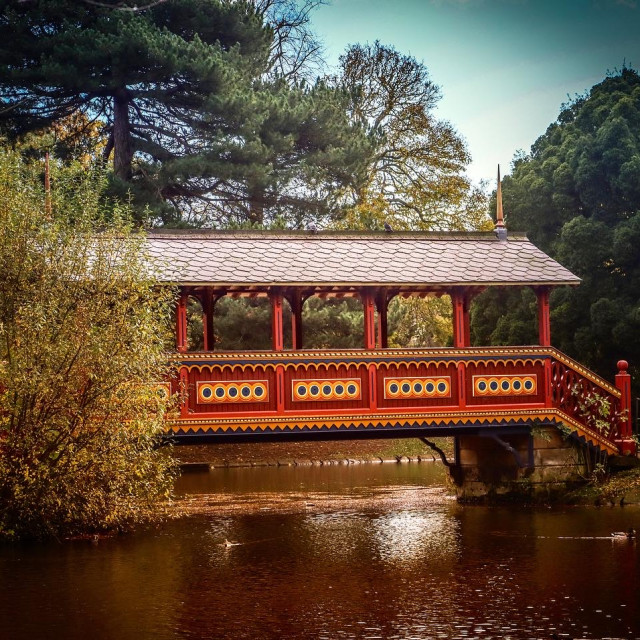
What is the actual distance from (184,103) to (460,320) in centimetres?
1825

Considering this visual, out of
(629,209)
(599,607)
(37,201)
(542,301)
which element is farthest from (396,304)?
(599,607)

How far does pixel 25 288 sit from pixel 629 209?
2298 centimetres

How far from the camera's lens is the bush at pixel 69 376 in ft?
58.5

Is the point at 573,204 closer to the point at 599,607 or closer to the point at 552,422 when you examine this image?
the point at 552,422

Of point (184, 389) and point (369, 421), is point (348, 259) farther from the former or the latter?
point (184, 389)

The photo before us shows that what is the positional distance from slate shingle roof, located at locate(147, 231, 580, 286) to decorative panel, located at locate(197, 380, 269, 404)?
1.86 metres

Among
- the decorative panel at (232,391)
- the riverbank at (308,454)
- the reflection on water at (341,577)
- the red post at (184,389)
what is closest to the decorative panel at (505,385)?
the reflection on water at (341,577)

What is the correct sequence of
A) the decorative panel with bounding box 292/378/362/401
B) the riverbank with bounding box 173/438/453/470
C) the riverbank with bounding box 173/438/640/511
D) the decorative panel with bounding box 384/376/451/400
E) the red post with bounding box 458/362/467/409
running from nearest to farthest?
the decorative panel with bounding box 292/378/362/401
the decorative panel with bounding box 384/376/451/400
the red post with bounding box 458/362/467/409
the riverbank with bounding box 173/438/640/511
the riverbank with bounding box 173/438/453/470

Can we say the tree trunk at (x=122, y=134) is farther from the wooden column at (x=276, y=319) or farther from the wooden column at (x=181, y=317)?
the wooden column at (x=276, y=319)

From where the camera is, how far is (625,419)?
2255 cm

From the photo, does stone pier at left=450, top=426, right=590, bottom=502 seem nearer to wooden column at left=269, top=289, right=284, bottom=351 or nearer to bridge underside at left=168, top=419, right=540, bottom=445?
bridge underside at left=168, top=419, right=540, bottom=445

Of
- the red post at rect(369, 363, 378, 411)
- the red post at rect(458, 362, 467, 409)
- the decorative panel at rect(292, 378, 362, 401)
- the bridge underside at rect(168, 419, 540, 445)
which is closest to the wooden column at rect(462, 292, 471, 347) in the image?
the red post at rect(458, 362, 467, 409)

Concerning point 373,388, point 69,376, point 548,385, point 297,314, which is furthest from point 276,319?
point 548,385

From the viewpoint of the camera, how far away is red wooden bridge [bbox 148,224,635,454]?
68.6ft
